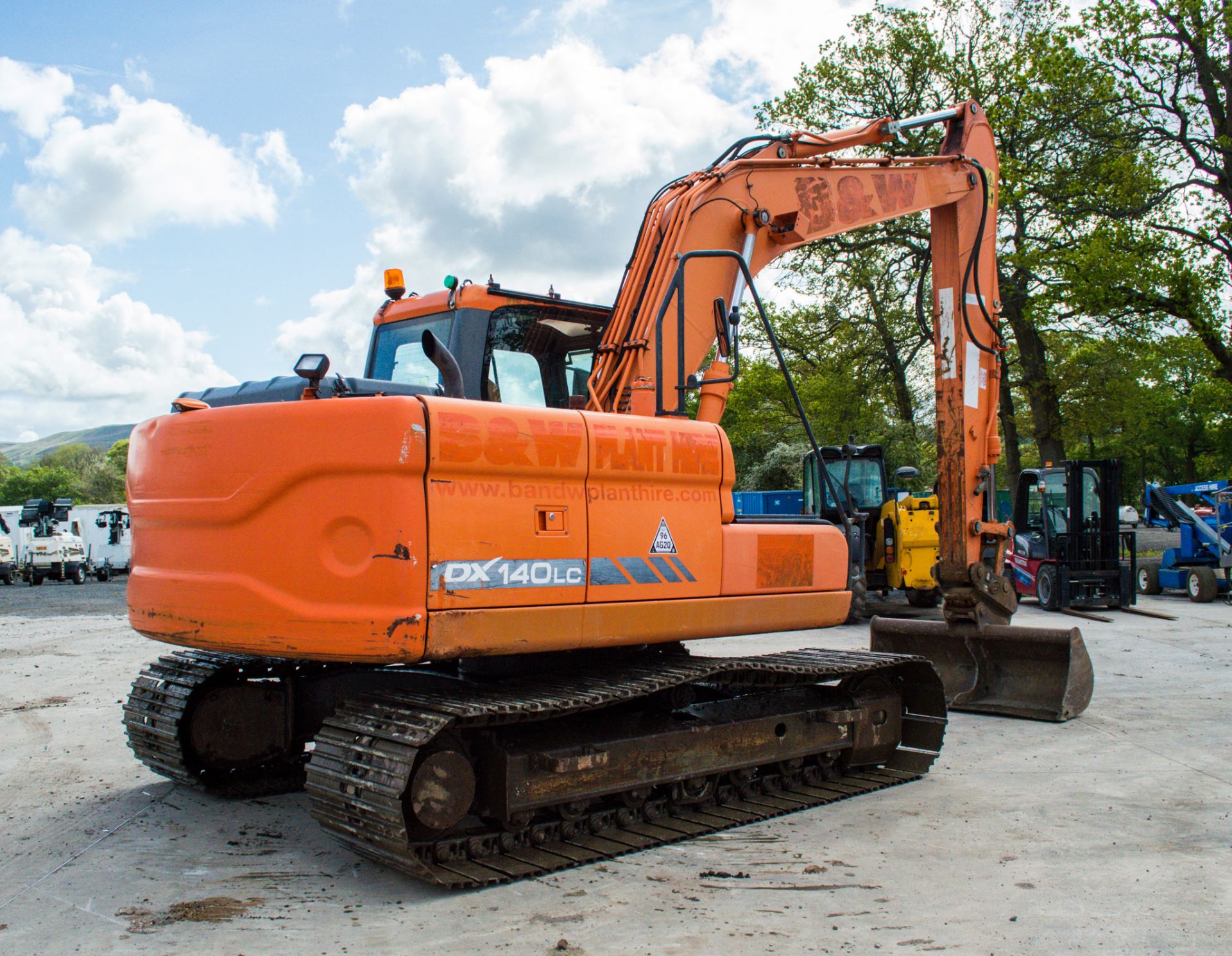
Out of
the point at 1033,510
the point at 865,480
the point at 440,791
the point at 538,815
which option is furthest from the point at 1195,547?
the point at 440,791

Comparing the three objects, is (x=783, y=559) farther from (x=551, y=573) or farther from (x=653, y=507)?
(x=551, y=573)

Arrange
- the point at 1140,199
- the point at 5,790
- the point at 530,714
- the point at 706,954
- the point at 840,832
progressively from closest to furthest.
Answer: the point at 706,954 → the point at 530,714 → the point at 840,832 → the point at 5,790 → the point at 1140,199

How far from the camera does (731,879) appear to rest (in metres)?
4.23

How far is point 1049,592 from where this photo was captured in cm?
1549

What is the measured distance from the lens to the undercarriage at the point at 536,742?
13.7 feet

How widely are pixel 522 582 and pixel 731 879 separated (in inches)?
57.8

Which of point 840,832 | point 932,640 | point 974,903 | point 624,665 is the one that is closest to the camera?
point 974,903

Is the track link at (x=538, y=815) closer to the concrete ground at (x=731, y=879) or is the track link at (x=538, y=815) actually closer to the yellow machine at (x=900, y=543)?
the concrete ground at (x=731, y=879)

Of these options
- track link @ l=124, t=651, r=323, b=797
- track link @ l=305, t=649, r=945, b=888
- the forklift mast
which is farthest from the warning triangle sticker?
the forklift mast

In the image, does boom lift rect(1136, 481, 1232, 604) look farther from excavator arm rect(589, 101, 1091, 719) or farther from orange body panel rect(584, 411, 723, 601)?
orange body panel rect(584, 411, 723, 601)

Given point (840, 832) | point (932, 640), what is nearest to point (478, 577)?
point (840, 832)

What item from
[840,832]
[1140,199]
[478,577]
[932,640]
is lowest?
[840,832]

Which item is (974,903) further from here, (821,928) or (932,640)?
(932,640)

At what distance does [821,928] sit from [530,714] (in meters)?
1.41
